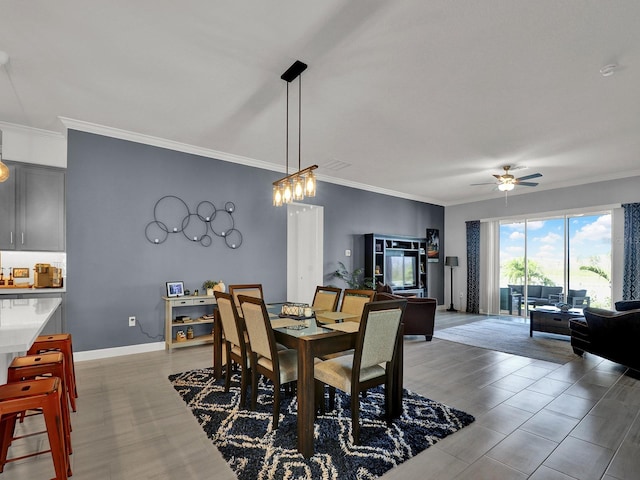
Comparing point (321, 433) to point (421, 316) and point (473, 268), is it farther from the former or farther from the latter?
point (473, 268)

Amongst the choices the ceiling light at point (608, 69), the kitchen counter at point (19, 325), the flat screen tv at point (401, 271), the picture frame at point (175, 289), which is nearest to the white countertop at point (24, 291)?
the kitchen counter at point (19, 325)

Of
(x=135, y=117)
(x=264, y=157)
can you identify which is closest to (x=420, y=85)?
(x=264, y=157)

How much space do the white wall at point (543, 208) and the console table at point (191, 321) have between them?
21.4 feet

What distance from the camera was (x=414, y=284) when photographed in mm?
7855

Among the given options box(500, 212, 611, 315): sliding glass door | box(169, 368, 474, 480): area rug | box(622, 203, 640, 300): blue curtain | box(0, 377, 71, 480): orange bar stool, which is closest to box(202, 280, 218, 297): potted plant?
box(169, 368, 474, 480): area rug

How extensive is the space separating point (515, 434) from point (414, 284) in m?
5.53

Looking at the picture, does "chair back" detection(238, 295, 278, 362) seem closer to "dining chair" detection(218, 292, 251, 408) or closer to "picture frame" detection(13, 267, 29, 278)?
"dining chair" detection(218, 292, 251, 408)

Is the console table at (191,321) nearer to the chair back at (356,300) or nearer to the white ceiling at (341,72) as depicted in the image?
the chair back at (356,300)

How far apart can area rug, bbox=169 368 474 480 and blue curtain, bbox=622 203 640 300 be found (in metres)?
5.30

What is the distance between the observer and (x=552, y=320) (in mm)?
5363

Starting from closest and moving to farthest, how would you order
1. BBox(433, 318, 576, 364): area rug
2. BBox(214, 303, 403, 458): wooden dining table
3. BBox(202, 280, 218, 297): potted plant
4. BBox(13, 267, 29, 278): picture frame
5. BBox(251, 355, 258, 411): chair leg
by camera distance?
1. BBox(214, 303, 403, 458): wooden dining table
2. BBox(251, 355, 258, 411): chair leg
3. BBox(13, 267, 29, 278): picture frame
4. BBox(433, 318, 576, 364): area rug
5. BBox(202, 280, 218, 297): potted plant

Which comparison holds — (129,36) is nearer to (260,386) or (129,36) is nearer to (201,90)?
(201,90)

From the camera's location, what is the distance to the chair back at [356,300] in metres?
3.24

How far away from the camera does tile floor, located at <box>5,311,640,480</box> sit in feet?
6.54
